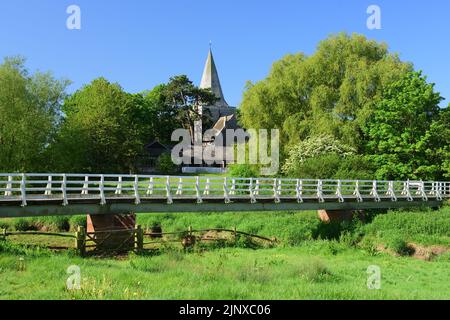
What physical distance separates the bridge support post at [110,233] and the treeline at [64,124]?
2174 centimetres

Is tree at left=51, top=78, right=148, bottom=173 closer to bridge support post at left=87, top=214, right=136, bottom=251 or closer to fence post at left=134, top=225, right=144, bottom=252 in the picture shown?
bridge support post at left=87, top=214, right=136, bottom=251

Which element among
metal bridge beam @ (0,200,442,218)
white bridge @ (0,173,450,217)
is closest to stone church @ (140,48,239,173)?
white bridge @ (0,173,450,217)

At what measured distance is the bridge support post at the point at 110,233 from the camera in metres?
19.4

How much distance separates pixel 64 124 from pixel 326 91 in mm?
24566

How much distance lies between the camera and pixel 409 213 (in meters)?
26.6

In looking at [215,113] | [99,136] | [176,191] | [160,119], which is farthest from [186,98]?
[176,191]

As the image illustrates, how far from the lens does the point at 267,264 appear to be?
1769 cm

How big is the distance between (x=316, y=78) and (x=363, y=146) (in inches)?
296

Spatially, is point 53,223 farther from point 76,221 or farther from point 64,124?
point 64,124

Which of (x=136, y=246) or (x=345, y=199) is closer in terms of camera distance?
(x=136, y=246)

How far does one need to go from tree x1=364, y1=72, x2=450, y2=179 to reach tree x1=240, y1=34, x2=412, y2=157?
162 centimetres

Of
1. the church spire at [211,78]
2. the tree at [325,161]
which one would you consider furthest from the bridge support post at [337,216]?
the church spire at [211,78]
